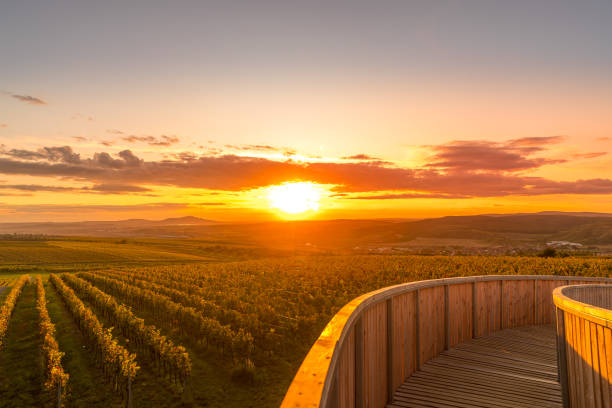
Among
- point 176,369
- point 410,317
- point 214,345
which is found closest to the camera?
point 410,317

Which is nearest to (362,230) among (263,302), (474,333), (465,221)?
(465,221)

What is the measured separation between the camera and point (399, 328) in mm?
5402

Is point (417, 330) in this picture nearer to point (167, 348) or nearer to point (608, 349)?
point (608, 349)

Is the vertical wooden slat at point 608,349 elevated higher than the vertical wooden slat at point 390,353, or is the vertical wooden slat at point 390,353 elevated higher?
the vertical wooden slat at point 608,349

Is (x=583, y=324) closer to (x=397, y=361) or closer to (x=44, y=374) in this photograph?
(x=397, y=361)

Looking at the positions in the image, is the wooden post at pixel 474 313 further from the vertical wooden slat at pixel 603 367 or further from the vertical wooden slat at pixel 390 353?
the vertical wooden slat at pixel 603 367

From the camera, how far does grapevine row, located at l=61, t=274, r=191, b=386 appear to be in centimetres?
1112

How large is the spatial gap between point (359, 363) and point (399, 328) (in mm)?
1812

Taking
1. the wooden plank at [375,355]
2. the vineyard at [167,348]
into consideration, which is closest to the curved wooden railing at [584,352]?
the wooden plank at [375,355]

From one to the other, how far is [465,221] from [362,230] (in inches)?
1638

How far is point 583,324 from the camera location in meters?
3.66

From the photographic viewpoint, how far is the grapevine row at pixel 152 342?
1112 cm

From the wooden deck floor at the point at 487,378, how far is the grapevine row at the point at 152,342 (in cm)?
729

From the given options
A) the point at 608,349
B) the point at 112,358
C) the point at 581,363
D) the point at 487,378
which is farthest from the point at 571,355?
the point at 112,358
